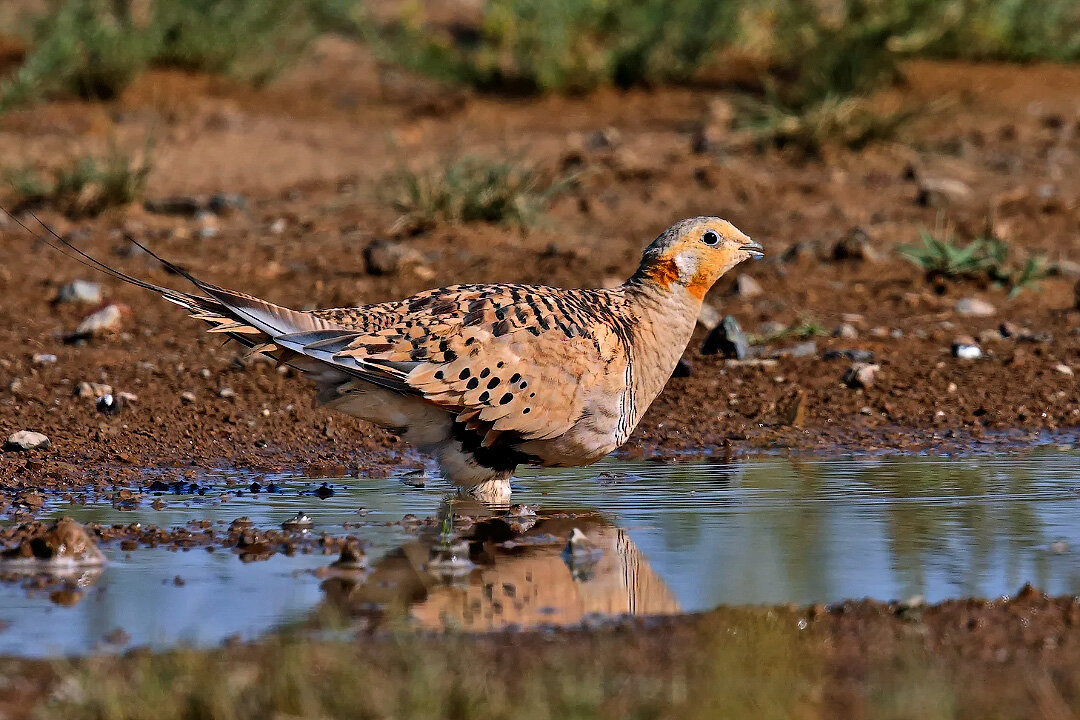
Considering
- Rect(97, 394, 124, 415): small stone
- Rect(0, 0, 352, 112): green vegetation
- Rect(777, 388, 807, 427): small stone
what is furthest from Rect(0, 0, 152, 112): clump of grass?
Rect(777, 388, 807, 427): small stone

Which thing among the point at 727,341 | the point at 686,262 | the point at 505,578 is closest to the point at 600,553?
the point at 505,578

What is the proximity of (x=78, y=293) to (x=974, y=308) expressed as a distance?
198 inches

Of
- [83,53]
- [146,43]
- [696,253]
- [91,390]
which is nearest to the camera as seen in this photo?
[696,253]

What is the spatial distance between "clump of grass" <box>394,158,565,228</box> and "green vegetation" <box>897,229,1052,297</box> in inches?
91.0

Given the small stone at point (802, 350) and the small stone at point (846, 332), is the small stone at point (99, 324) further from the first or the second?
the small stone at point (846, 332)

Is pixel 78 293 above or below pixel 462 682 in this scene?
above

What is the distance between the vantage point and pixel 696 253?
20.0 ft

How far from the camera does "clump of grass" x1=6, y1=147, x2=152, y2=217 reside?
1040cm

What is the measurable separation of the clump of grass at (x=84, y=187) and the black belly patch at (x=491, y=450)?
5.38 meters

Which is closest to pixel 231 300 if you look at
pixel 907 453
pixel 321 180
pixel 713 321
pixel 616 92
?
pixel 907 453

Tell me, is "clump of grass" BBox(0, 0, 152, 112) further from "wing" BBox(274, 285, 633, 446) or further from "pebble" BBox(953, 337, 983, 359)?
"wing" BBox(274, 285, 633, 446)

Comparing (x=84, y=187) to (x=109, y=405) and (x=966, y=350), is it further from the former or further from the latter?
(x=966, y=350)

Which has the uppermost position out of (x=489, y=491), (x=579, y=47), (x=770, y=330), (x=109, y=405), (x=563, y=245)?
(x=579, y=47)

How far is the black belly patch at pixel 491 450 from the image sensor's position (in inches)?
226
